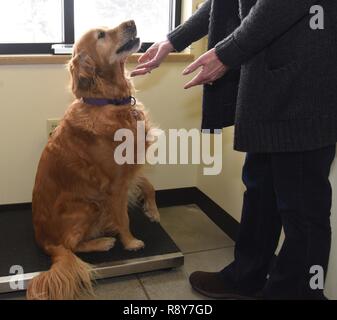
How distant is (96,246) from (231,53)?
3.49ft

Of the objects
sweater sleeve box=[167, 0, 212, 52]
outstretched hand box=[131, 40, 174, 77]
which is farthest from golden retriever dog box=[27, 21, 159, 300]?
sweater sleeve box=[167, 0, 212, 52]

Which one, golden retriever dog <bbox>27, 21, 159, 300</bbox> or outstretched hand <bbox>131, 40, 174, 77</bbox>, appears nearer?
outstretched hand <bbox>131, 40, 174, 77</bbox>

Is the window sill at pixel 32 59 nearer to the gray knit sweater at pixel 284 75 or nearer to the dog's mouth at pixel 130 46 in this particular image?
the dog's mouth at pixel 130 46

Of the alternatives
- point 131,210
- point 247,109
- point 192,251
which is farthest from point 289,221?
point 131,210

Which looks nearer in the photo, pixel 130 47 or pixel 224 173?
pixel 130 47

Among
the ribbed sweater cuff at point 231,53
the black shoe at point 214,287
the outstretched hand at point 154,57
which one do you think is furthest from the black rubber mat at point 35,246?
the ribbed sweater cuff at point 231,53

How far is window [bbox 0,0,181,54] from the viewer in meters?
2.14

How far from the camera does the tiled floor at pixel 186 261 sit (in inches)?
66.0

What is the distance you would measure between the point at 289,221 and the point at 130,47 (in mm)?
957

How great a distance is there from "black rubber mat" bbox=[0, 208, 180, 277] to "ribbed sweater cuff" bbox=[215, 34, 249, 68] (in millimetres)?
975

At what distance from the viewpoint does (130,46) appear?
5.63 feet

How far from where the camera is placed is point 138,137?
176 centimetres

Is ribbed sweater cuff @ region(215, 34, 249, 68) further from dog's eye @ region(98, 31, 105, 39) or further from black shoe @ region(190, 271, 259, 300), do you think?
black shoe @ region(190, 271, 259, 300)
